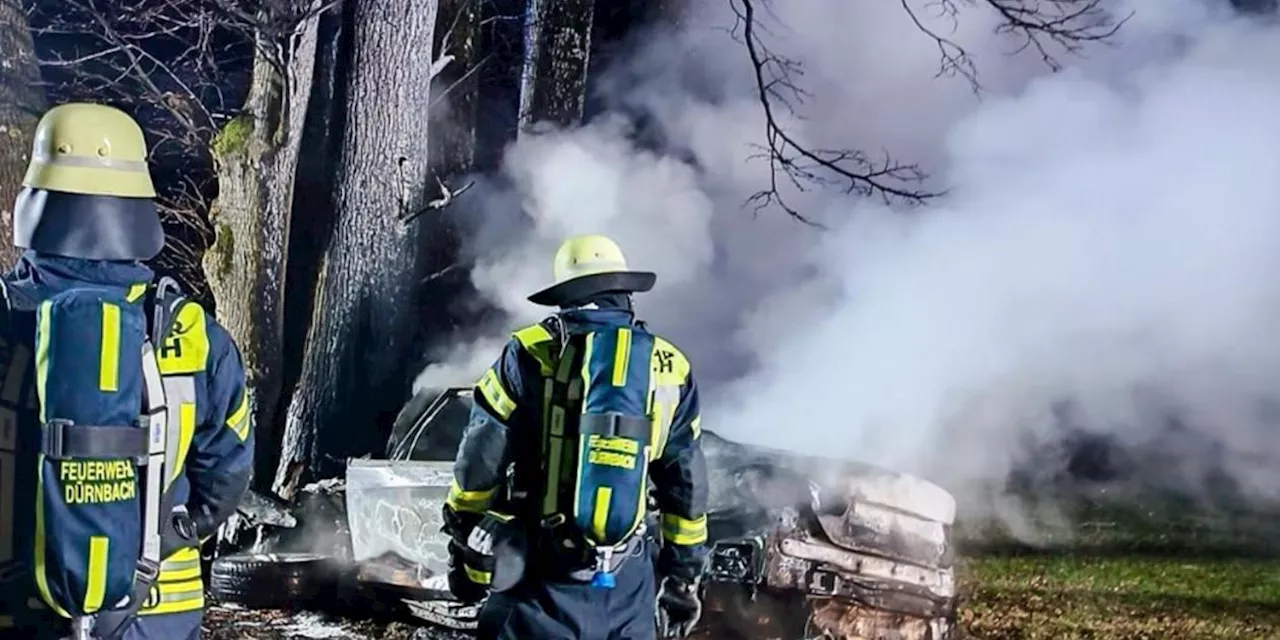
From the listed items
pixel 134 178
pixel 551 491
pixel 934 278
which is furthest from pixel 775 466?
pixel 134 178

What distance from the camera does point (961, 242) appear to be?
11.2ft

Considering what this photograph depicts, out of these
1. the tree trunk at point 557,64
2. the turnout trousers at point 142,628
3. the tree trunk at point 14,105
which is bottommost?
the turnout trousers at point 142,628

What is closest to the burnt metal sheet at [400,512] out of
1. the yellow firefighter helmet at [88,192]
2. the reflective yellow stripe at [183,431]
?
the reflective yellow stripe at [183,431]

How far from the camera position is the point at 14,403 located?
2.15 meters

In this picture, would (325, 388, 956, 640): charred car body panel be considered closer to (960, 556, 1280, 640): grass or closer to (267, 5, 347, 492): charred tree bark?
(960, 556, 1280, 640): grass

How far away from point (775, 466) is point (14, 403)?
6.85 ft

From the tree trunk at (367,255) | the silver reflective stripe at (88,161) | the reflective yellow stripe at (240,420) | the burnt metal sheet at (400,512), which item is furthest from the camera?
the tree trunk at (367,255)

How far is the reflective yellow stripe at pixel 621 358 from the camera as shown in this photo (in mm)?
2676

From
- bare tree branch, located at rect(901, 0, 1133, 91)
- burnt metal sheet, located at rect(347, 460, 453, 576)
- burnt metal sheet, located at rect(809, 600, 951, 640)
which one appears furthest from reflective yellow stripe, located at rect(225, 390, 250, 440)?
bare tree branch, located at rect(901, 0, 1133, 91)

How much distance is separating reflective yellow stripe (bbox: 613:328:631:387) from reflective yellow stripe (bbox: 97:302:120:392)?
1.04m

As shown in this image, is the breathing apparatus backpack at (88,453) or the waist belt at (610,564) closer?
the breathing apparatus backpack at (88,453)

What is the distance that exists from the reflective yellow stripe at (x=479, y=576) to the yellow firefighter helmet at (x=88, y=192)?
1.04 m

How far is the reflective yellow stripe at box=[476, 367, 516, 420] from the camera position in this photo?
2795mm

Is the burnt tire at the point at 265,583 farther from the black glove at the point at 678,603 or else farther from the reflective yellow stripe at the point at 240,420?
the reflective yellow stripe at the point at 240,420
